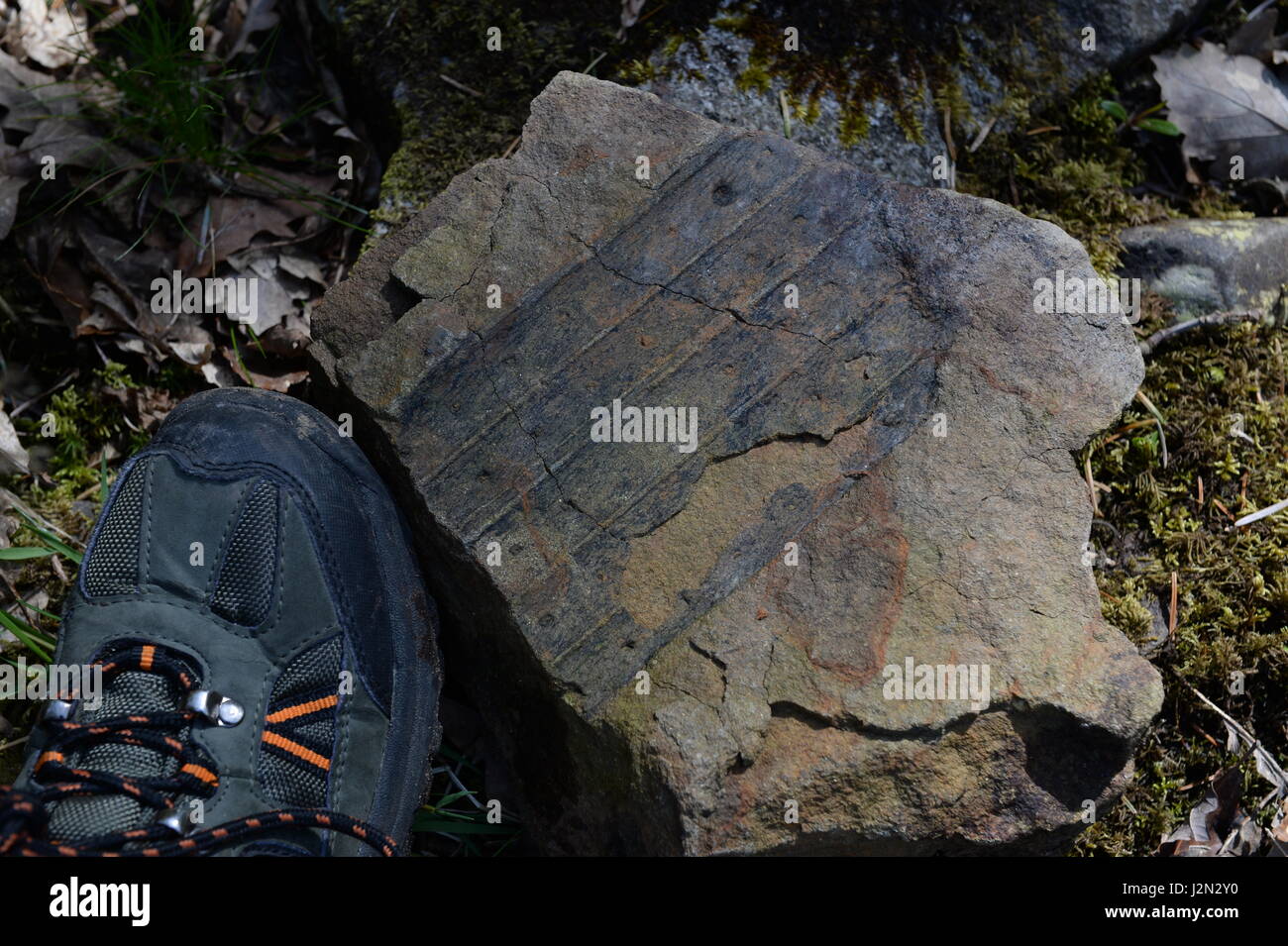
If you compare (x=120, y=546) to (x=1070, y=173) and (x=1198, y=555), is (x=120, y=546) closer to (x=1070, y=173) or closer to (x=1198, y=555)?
(x=1198, y=555)

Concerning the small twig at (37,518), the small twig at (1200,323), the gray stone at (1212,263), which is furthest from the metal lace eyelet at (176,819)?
the gray stone at (1212,263)

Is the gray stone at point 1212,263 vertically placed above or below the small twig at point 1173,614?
above

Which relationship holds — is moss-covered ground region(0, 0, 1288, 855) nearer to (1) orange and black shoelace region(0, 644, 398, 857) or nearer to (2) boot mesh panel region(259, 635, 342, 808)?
(1) orange and black shoelace region(0, 644, 398, 857)

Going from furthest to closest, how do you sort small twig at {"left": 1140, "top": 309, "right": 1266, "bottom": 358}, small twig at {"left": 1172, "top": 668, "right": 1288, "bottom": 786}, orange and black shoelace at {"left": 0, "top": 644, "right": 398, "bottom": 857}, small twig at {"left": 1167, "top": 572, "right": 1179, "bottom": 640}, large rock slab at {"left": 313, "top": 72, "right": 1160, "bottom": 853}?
small twig at {"left": 1140, "top": 309, "right": 1266, "bottom": 358} < small twig at {"left": 1167, "top": 572, "right": 1179, "bottom": 640} < small twig at {"left": 1172, "top": 668, "right": 1288, "bottom": 786} < large rock slab at {"left": 313, "top": 72, "right": 1160, "bottom": 853} < orange and black shoelace at {"left": 0, "top": 644, "right": 398, "bottom": 857}

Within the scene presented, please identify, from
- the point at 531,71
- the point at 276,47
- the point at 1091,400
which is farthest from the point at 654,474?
the point at 276,47

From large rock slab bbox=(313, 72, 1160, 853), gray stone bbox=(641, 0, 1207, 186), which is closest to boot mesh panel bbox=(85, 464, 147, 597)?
large rock slab bbox=(313, 72, 1160, 853)

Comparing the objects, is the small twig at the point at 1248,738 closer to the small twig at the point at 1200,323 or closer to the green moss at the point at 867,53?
the small twig at the point at 1200,323
